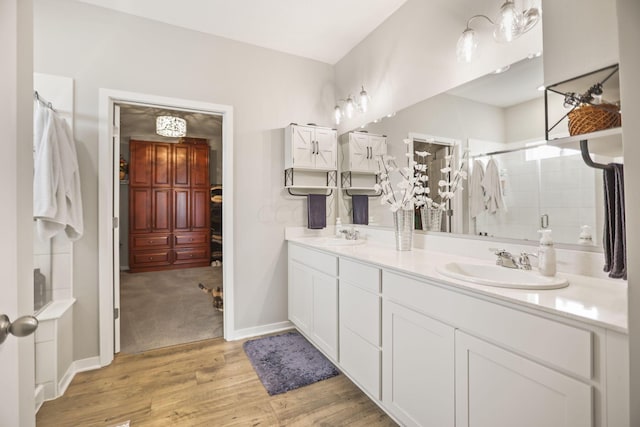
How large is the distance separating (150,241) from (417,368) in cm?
527

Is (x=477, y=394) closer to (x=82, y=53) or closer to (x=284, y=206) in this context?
(x=284, y=206)

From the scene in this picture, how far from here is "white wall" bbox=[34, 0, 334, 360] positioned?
86.6 inches

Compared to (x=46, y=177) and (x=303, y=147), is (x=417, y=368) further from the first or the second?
(x=46, y=177)

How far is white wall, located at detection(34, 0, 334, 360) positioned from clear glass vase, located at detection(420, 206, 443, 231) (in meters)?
1.28

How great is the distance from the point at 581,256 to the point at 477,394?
76 cm

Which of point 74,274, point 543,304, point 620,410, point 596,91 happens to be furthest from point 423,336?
point 74,274

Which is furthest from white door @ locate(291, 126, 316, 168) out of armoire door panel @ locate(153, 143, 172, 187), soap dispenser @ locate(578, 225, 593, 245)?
armoire door panel @ locate(153, 143, 172, 187)

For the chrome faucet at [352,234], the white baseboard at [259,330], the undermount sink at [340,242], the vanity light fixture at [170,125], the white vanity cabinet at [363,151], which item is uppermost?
the vanity light fixture at [170,125]

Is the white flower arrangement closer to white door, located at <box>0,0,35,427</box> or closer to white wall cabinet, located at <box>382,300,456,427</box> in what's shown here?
white wall cabinet, located at <box>382,300,456,427</box>

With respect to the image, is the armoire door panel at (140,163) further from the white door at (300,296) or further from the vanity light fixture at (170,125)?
the white door at (300,296)

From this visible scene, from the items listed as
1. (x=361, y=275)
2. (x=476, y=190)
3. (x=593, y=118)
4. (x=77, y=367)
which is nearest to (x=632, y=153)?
(x=593, y=118)

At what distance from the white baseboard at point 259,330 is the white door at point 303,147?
5.08 ft

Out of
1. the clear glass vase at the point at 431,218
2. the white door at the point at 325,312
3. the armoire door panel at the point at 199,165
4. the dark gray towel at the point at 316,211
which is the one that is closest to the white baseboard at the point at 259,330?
the white door at the point at 325,312

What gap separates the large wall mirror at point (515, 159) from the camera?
1317 mm
